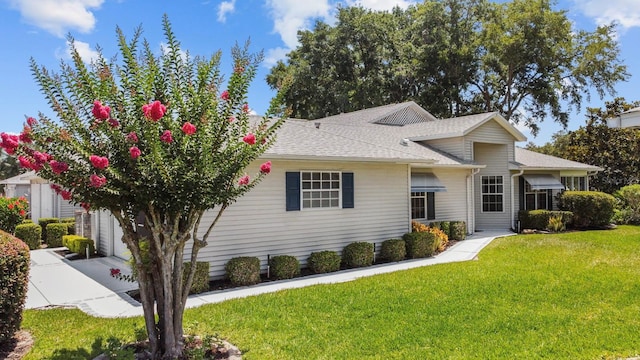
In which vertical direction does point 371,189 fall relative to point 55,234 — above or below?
above

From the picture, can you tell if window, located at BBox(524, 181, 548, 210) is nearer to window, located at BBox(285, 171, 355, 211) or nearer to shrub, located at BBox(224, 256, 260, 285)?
window, located at BBox(285, 171, 355, 211)

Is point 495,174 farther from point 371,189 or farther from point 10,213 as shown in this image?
point 10,213

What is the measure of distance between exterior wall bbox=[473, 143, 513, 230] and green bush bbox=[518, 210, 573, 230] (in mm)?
613

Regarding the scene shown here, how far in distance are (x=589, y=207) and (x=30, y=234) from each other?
75.3ft

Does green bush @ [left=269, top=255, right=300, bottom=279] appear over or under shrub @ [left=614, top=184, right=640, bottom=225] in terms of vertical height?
under

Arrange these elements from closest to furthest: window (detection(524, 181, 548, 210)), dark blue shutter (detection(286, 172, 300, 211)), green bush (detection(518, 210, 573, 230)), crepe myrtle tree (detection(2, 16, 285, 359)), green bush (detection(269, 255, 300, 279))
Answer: crepe myrtle tree (detection(2, 16, 285, 359)), green bush (detection(269, 255, 300, 279)), dark blue shutter (detection(286, 172, 300, 211)), green bush (detection(518, 210, 573, 230)), window (detection(524, 181, 548, 210))

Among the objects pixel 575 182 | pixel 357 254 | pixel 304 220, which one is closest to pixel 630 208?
pixel 575 182

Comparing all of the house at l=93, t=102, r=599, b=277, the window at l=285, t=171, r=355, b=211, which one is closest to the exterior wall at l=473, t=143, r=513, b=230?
the house at l=93, t=102, r=599, b=277

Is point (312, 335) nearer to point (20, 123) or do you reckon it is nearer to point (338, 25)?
point (20, 123)

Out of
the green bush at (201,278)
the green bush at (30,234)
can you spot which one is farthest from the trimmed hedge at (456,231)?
the green bush at (30,234)

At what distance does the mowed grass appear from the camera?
561 centimetres

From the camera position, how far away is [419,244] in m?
12.8

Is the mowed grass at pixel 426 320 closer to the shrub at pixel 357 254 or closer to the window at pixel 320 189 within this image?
the shrub at pixel 357 254

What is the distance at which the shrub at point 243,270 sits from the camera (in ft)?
31.0
